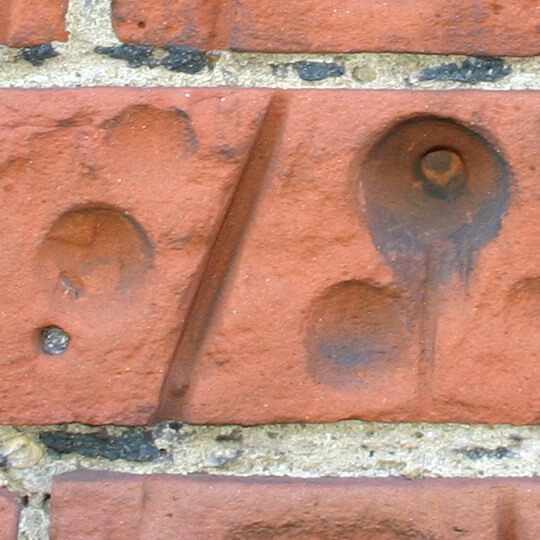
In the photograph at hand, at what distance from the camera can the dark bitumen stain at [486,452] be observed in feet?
2.19

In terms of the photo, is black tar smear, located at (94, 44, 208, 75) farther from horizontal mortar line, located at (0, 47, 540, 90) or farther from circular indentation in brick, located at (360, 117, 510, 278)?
circular indentation in brick, located at (360, 117, 510, 278)

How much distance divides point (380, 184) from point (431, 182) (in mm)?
37

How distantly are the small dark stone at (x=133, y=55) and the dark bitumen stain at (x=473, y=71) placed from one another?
0.20m

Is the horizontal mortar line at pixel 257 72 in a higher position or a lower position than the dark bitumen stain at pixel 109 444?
higher

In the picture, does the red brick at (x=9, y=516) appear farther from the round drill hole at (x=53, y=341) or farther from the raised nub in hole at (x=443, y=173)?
the raised nub in hole at (x=443, y=173)

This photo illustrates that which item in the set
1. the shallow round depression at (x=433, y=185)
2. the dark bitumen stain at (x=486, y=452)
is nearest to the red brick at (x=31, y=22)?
the shallow round depression at (x=433, y=185)

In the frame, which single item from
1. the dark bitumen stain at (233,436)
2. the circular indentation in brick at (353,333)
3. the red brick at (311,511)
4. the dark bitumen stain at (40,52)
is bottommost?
the red brick at (311,511)

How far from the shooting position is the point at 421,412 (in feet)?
2.15

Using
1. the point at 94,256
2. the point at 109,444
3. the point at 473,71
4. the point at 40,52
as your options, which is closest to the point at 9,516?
the point at 109,444

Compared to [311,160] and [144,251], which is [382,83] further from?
[144,251]

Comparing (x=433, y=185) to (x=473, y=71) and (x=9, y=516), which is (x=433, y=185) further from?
(x=9, y=516)

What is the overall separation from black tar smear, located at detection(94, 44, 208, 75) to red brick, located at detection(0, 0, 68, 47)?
1.3 inches

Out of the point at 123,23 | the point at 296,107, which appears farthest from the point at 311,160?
the point at 123,23

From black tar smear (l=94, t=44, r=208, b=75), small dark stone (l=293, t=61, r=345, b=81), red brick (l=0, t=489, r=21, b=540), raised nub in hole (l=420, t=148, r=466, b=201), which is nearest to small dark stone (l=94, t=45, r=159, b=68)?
black tar smear (l=94, t=44, r=208, b=75)
